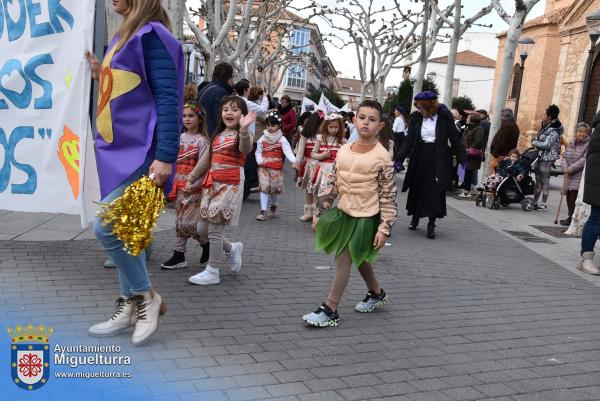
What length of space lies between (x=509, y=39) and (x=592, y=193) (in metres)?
8.59

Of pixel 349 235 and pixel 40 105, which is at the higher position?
pixel 40 105

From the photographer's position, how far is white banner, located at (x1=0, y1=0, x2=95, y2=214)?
4.54 meters

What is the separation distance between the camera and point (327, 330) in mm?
4547

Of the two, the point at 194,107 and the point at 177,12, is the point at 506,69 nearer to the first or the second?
the point at 177,12

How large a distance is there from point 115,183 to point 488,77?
262 feet

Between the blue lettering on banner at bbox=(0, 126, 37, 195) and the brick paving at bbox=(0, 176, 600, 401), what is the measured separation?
73cm

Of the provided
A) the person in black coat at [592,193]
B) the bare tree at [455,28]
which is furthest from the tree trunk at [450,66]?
the person in black coat at [592,193]

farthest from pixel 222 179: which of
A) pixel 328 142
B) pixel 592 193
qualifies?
pixel 592 193

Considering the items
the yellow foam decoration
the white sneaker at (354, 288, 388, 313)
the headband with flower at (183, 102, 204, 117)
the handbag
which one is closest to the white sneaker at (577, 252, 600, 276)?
the white sneaker at (354, 288, 388, 313)

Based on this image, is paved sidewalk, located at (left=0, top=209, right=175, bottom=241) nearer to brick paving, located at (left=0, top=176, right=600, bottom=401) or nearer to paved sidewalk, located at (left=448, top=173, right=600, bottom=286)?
brick paving, located at (left=0, top=176, right=600, bottom=401)

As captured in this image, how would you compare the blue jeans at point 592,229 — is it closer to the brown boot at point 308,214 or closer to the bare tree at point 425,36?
the brown boot at point 308,214

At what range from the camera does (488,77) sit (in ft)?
256

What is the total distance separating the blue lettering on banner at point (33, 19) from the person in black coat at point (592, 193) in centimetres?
562

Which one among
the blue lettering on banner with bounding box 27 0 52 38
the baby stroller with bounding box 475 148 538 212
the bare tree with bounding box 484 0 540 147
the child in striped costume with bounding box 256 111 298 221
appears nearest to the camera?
the blue lettering on banner with bounding box 27 0 52 38
